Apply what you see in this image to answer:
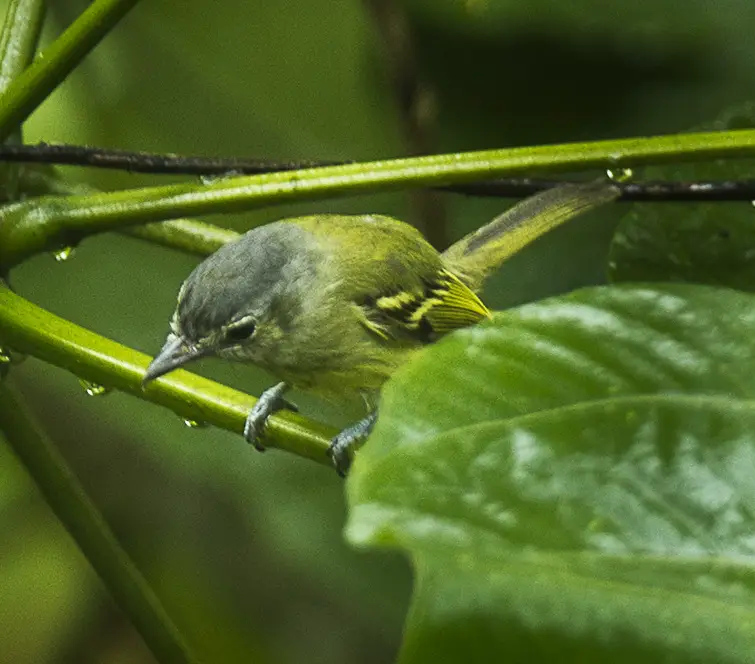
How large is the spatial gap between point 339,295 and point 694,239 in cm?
62

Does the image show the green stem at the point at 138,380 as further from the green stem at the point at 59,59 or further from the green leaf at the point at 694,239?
the green leaf at the point at 694,239

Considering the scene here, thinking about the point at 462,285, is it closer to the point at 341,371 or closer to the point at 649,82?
the point at 341,371

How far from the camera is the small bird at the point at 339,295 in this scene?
1.45 m

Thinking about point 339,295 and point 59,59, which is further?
point 339,295

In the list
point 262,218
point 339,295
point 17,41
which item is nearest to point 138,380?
point 17,41

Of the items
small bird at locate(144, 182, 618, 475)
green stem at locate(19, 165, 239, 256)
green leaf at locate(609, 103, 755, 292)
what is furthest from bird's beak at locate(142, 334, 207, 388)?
green leaf at locate(609, 103, 755, 292)

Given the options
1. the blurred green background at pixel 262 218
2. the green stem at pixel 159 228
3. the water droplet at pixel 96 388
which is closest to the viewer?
the water droplet at pixel 96 388

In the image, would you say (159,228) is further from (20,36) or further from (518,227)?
(518,227)

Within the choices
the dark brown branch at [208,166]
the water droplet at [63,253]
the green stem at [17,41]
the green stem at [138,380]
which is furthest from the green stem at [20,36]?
the green stem at [138,380]

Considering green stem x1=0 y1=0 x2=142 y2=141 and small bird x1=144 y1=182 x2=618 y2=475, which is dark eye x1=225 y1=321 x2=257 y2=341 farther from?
green stem x1=0 y1=0 x2=142 y2=141

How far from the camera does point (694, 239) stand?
49.9 inches

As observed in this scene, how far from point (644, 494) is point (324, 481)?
1.75 meters

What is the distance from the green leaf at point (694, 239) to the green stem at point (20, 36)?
806 mm

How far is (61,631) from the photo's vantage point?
2.31 metres
